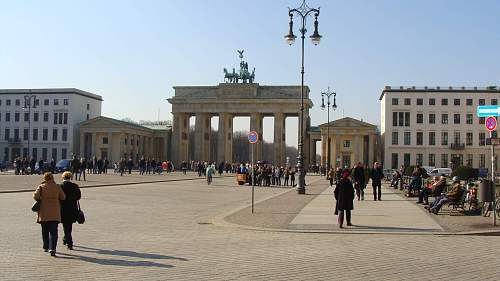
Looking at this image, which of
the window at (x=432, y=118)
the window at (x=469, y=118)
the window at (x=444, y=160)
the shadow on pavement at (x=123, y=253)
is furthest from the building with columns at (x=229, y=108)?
the shadow on pavement at (x=123, y=253)

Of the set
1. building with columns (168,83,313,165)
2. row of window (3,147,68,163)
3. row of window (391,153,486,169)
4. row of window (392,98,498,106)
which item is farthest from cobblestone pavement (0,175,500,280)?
row of window (3,147,68,163)

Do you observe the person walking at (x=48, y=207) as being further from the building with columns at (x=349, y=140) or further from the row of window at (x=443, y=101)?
the row of window at (x=443, y=101)

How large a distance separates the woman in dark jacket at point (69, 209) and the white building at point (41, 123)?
115815 millimetres

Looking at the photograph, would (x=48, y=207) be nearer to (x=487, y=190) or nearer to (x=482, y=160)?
(x=487, y=190)

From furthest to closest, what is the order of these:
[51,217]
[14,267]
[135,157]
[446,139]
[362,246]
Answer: [135,157]
[446,139]
[362,246]
[51,217]
[14,267]

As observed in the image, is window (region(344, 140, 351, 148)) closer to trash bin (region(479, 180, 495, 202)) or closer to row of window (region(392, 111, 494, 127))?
row of window (region(392, 111, 494, 127))

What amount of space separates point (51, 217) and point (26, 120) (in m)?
123

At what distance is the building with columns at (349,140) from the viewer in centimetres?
11300

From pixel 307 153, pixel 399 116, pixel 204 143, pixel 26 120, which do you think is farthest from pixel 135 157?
pixel 399 116

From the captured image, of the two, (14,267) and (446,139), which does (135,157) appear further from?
(14,267)

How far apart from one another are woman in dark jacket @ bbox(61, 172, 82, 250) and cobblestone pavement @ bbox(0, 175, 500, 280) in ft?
1.18

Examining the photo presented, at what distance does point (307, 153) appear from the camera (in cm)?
11975

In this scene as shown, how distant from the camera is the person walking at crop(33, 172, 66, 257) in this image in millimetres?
12219

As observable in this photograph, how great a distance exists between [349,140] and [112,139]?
1728 inches
